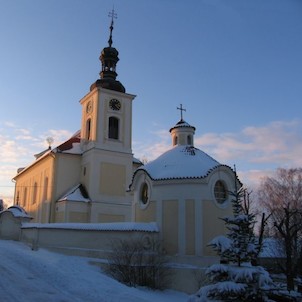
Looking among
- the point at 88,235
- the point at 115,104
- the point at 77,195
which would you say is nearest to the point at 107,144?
the point at 115,104

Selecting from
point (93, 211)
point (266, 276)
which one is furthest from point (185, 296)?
point (93, 211)

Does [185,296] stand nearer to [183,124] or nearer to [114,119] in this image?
[183,124]

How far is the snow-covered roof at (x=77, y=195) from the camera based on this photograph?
3381 centimetres

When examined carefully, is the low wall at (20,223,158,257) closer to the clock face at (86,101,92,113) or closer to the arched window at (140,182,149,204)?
the arched window at (140,182,149,204)

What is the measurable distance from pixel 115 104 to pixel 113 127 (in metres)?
2.20

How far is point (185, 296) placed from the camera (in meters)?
20.2

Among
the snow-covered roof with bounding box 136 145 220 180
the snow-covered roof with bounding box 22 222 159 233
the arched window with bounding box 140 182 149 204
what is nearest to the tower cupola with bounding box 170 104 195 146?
the snow-covered roof with bounding box 136 145 220 180

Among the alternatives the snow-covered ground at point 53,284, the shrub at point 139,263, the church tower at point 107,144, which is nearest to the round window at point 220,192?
the shrub at point 139,263

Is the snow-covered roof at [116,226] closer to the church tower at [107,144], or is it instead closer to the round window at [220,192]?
the round window at [220,192]

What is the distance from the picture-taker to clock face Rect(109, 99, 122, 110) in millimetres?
38034

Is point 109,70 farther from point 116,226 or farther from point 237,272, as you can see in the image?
point 237,272

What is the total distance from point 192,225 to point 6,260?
34.6ft

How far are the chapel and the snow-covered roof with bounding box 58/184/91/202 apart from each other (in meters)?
0.08

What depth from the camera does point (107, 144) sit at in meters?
36.7
